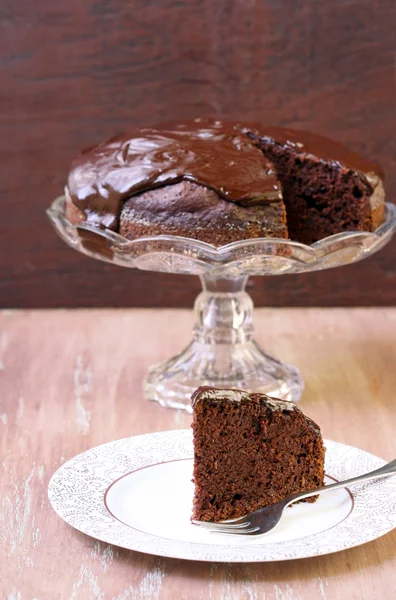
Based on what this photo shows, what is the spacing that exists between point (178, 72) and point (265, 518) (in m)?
1.25

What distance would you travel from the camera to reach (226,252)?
4.67ft

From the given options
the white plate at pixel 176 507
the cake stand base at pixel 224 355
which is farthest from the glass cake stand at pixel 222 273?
the white plate at pixel 176 507

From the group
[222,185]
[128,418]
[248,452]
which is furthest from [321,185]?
[248,452]

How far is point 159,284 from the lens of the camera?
2.25 m

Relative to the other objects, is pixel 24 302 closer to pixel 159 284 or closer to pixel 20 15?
pixel 159 284

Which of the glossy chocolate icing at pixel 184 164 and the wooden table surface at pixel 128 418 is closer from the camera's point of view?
the wooden table surface at pixel 128 418

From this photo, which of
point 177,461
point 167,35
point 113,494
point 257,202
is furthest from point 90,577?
point 167,35

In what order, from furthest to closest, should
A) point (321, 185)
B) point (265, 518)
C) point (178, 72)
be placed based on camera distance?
point (178, 72) → point (321, 185) → point (265, 518)

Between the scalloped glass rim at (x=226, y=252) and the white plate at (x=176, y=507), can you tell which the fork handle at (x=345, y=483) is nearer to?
the white plate at (x=176, y=507)

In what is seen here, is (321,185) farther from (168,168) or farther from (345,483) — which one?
(345,483)

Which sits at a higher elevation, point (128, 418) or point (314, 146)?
point (314, 146)

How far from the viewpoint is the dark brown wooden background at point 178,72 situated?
2049 mm

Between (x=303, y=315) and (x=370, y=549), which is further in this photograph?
(x=303, y=315)

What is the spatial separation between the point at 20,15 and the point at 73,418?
39.1 inches
